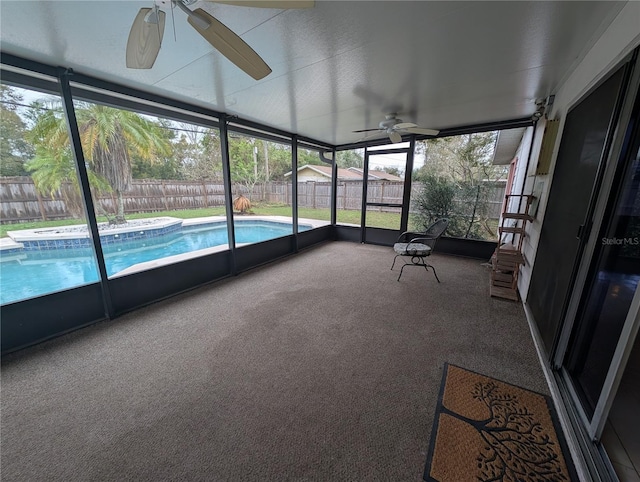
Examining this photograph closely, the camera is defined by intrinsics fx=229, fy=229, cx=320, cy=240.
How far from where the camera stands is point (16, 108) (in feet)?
6.67

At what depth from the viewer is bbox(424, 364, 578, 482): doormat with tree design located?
3.48ft

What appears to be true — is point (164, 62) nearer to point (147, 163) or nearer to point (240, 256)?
point (240, 256)

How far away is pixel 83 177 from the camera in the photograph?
2086mm

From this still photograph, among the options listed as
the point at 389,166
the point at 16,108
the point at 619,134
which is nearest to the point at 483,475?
the point at 619,134

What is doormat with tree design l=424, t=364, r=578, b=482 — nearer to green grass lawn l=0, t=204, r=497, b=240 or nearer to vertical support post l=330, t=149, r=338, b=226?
green grass lawn l=0, t=204, r=497, b=240

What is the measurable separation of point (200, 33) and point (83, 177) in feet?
6.42

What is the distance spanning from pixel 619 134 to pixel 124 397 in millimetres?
3237

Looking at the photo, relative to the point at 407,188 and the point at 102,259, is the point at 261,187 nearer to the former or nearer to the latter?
the point at 407,188

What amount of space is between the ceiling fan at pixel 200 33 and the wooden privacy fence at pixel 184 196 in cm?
198

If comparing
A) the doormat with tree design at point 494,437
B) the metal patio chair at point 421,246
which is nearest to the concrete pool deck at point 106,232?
the metal patio chair at point 421,246

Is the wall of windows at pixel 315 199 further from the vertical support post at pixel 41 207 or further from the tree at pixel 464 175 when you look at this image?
the vertical support post at pixel 41 207

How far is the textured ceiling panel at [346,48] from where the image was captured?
1.28 m

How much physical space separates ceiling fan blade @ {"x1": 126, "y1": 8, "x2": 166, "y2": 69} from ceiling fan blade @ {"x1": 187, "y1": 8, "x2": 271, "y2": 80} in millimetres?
213

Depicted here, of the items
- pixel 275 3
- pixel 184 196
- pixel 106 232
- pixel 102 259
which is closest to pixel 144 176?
pixel 184 196
